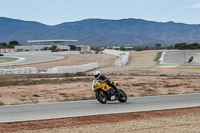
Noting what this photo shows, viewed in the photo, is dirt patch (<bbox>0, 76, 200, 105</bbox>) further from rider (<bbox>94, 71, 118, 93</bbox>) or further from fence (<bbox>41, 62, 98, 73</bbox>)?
fence (<bbox>41, 62, 98, 73</bbox>)

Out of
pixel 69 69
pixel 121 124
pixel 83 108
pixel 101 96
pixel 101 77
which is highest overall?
pixel 101 77

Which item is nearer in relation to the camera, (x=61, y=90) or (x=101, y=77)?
(x=101, y=77)

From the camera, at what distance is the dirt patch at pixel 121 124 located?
8.73m

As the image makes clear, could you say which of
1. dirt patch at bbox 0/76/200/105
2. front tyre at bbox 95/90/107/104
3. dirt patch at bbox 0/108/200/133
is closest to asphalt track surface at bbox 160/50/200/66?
dirt patch at bbox 0/76/200/105

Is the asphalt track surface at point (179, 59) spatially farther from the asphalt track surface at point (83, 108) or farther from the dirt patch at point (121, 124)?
the dirt patch at point (121, 124)

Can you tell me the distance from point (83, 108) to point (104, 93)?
134 cm

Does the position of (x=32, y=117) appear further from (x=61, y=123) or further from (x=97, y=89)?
(x=97, y=89)

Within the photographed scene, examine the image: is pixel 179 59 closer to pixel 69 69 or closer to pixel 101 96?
pixel 69 69

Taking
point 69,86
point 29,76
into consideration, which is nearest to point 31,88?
point 69,86

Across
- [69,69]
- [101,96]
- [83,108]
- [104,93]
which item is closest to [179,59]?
[69,69]

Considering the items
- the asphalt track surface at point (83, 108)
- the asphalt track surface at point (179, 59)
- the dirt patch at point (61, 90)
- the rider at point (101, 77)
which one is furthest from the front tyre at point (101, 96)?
the asphalt track surface at point (179, 59)

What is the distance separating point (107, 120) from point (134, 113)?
1492 mm

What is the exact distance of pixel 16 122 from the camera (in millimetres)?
9781

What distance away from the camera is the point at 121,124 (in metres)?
9.40
